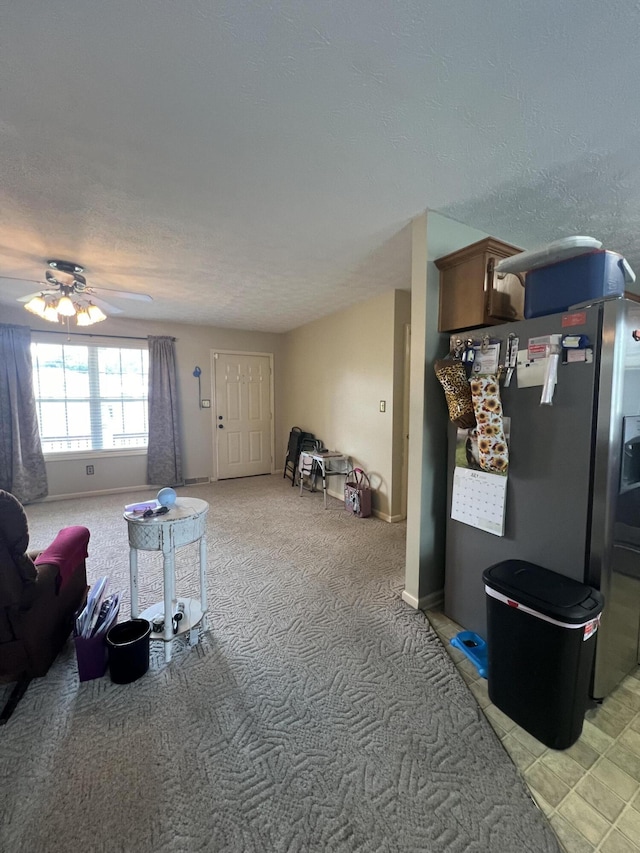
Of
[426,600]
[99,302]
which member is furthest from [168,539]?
[99,302]

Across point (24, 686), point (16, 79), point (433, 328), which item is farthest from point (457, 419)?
point (24, 686)

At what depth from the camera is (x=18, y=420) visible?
4273mm

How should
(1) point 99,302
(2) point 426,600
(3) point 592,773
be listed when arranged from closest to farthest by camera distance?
(3) point 592,773, (2) point 426,600, (1) point 99,302

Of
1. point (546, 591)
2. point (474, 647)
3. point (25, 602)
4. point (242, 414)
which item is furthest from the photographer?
point (242, 414)

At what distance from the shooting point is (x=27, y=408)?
14.2 ft

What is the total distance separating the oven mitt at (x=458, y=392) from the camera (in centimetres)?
192

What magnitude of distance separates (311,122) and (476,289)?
1.16 metres

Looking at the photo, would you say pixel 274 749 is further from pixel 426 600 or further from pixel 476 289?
pixel 476 289

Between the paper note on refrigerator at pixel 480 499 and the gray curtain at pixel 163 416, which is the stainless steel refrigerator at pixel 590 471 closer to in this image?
the paper note on refrigerator at pixel 480 499

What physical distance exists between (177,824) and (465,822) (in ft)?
3.03

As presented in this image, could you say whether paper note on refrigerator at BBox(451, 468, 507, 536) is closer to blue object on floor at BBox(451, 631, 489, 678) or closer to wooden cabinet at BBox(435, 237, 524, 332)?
blue object on floor at BBox(451, 631, 489, 678)

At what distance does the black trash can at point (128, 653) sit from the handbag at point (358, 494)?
2538 mm

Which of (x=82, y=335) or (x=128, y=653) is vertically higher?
(x=82, y=335)

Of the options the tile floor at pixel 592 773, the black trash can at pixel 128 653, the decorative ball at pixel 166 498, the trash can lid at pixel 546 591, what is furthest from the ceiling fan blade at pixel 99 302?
the tile floor at pixel 592 773
